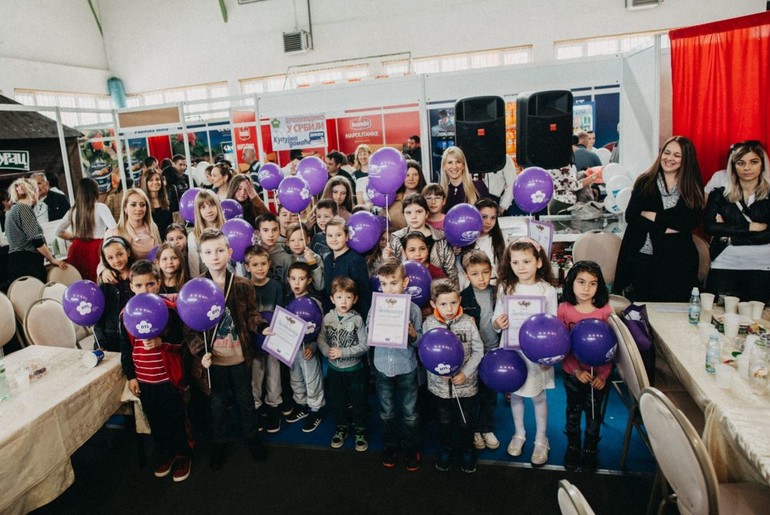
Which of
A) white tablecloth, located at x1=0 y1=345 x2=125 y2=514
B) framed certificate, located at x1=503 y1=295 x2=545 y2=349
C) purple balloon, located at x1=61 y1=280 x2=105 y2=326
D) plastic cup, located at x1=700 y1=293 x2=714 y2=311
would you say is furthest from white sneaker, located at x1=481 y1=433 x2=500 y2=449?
purple balloon, located at x1=61 y1=280 x2=105 y2=326

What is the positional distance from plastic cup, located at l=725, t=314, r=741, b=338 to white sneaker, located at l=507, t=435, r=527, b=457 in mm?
1178

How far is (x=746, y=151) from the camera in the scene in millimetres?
2977

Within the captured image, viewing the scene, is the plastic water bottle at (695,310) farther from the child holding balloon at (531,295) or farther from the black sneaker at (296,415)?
the black sneaker at (296,415)

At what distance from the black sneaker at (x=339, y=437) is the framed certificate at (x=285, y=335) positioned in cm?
67

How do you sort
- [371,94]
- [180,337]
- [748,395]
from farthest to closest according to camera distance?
[371,94]
[180,337]
[748,395]

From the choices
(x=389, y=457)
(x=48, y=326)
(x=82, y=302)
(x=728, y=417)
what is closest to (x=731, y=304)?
(x=728, y=417)

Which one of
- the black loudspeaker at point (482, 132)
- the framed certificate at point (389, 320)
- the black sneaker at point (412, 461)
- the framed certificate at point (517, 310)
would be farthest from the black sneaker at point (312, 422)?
the black loudspeaker at point (482, 132)

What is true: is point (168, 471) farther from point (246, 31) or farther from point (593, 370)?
point (246, 31)

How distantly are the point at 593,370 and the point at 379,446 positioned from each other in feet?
4.26

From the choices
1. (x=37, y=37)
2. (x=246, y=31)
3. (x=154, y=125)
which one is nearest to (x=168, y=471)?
(x=154, y=125)

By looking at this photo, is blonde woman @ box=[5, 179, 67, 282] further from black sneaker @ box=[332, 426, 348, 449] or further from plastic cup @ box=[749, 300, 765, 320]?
plastic cup @ box=[749, 300, 765, 320]

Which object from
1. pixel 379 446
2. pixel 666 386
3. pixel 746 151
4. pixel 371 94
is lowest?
pixel 379 446

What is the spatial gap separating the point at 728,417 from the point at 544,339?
75 centimetres

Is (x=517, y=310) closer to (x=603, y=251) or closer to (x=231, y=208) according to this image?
(x=603, y=251)
